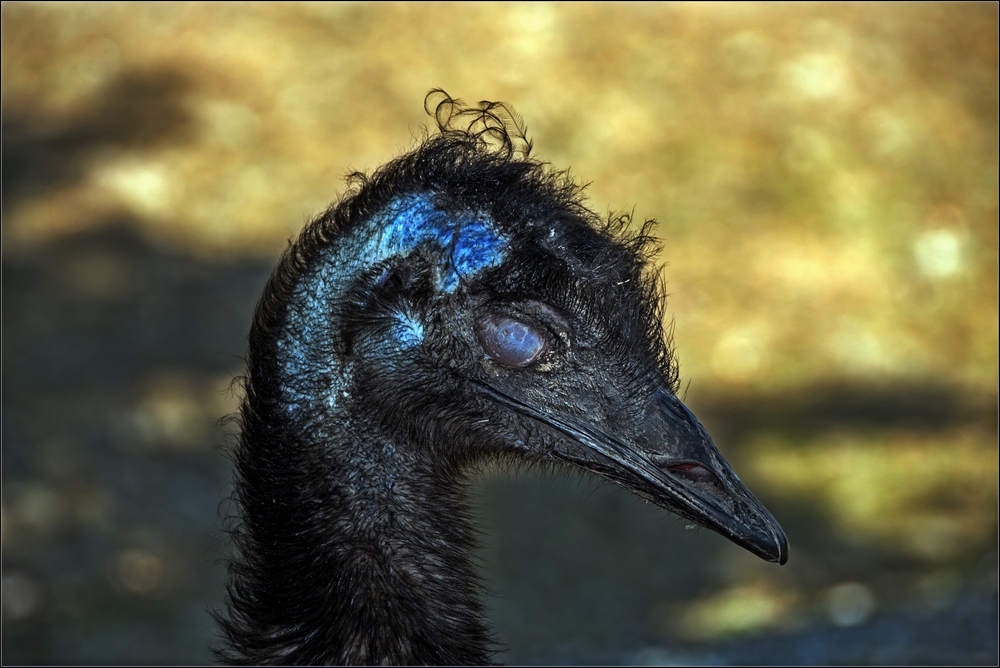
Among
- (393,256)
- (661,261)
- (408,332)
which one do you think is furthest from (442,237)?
(661,261)

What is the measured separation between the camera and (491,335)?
7.95ft

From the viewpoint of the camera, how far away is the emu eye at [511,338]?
7.89 feet

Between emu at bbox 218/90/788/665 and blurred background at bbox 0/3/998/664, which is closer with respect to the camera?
emu at bbox 218/90/788/665

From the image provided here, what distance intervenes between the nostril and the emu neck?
1.71 feet

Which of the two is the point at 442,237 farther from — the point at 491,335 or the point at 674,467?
the point at 674,467

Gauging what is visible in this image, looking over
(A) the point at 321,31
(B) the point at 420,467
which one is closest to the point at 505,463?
(B) the point at 420,467

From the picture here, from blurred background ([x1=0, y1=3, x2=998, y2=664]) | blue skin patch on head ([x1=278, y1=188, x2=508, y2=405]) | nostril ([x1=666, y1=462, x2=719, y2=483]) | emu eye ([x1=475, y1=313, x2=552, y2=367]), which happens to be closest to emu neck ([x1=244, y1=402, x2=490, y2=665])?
blue skin patch on head ([x1=278, y1=188, x2=508, y2=405])

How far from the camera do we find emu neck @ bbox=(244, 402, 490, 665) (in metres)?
2.47

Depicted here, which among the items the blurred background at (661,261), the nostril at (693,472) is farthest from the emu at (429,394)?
the blurred background at (661,261)

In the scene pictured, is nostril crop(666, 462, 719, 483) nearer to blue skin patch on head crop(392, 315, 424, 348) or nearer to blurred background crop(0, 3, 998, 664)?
blue skin patch on head crop(392, 315, 424, 348)

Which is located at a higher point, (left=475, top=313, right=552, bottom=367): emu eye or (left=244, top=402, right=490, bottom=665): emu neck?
(left=475, top=313, right=552, bottom=367): emu eye

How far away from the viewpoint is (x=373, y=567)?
8.16 feet

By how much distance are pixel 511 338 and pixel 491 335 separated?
0.13 ft

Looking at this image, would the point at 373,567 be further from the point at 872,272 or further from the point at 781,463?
the point at 872,272
